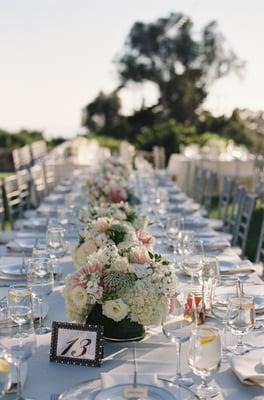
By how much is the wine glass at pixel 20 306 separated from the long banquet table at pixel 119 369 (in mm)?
174

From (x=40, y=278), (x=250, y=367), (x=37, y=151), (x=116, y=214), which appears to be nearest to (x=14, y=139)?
(x=37, y=151)

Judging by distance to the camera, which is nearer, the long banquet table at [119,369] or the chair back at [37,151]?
the long banquet table at [119,369]

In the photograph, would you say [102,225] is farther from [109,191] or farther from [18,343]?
[109,191]

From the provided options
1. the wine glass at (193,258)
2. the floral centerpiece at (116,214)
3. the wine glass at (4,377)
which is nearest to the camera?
the wine glass at (4,377)

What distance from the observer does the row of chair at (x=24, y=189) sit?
5770mm

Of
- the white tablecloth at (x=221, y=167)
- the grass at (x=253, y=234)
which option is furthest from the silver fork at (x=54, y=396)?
the white tablecloth at (x=221, y=167)

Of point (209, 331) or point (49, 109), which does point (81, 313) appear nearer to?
point (209, 331)

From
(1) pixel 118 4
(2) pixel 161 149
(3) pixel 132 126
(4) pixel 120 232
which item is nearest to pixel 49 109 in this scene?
(3) pixel 132 126

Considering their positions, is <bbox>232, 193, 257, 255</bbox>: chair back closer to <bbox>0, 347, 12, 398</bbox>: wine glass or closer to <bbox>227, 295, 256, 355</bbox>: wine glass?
<bbox>227, 295, 256, 355</bbox>: wine glass

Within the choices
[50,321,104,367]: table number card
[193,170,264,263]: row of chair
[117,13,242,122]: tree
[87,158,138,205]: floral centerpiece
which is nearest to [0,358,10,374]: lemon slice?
[50,321,104,367]: table number card

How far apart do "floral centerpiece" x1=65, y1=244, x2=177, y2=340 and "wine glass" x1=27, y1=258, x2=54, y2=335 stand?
0.70 ft

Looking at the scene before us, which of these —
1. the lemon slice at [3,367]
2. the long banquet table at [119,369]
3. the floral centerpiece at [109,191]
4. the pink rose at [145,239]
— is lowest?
the floral centerpiece at [109,191]

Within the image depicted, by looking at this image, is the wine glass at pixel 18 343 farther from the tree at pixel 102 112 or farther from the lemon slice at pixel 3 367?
the tree at pixel 102 112

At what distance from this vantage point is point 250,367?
72.9 inches
